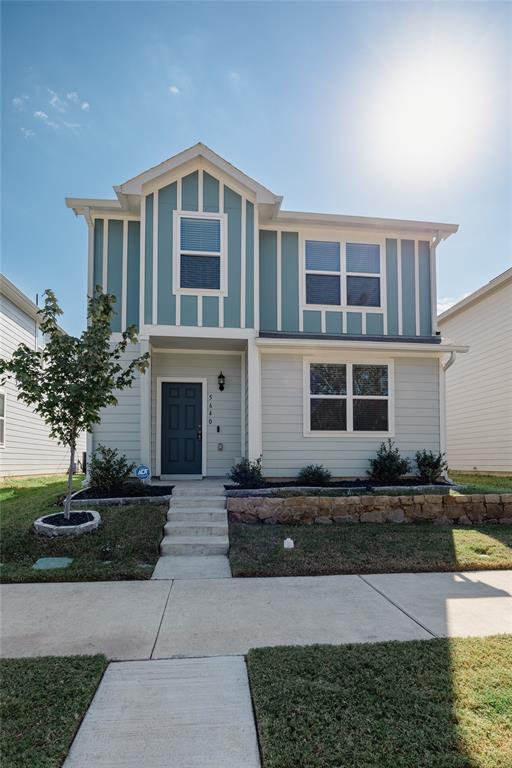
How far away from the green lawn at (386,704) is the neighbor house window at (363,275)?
782 centimetres

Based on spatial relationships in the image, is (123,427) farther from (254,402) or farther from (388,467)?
(388,467)

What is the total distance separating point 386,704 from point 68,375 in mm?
5304

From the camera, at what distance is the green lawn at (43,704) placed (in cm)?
215

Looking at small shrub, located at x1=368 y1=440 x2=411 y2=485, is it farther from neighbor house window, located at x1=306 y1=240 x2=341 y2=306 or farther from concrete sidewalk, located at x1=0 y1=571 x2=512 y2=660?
concrete sidewalk, located at x1=0 y1=571 x2=512 y2=660

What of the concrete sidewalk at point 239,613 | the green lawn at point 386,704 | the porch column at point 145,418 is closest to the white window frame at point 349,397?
the porch column at point 145,418

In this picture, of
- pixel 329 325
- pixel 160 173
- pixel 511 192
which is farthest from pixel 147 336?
pixel 511 192

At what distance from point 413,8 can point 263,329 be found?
5.98 meters

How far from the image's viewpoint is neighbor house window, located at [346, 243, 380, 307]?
10164 millimetres

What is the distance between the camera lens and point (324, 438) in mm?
9523

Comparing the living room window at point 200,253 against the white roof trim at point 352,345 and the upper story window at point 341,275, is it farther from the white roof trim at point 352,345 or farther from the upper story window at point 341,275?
the upper story window at point 341,275

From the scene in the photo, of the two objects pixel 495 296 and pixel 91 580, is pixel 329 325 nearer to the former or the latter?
pixel 495 296

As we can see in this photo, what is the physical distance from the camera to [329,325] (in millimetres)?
10008

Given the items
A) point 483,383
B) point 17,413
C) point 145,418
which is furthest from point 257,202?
point 17,413

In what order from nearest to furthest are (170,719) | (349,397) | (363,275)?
(170,719) → (349,397) → (363,275)
